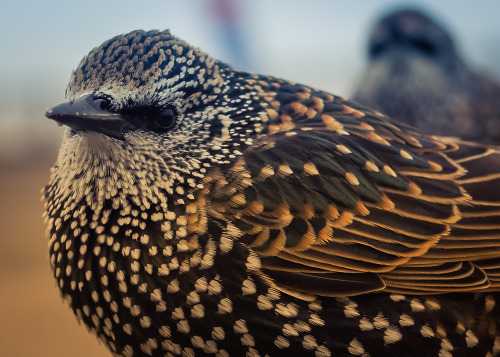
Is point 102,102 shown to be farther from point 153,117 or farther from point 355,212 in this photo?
point 355,212

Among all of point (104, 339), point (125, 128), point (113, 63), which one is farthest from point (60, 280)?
point (113, 63)

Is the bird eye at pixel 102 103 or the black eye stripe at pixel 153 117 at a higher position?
the bird eye at pixel 102 103

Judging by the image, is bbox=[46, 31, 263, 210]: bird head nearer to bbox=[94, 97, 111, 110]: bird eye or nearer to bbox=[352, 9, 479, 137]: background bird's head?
bbox=[94, 97, 111, 110]: bird eye

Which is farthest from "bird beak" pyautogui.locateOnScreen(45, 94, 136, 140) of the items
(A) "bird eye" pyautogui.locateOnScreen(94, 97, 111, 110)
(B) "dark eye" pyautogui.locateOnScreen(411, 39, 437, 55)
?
(B) "dark eye" pyautogui.locateOnScreen(411, 39, 437, 55)

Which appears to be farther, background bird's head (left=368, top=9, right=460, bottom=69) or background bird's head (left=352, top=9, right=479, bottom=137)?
background bird's head (left=368, top=9, right=460, bottom=69)

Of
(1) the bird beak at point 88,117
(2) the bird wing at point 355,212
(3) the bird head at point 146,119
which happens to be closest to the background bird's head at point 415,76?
(2) the bird wing at point 355,212

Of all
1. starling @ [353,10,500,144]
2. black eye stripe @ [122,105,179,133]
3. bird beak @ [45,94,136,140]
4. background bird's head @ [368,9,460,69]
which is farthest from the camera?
background bird's head @ [368,9,460,69]

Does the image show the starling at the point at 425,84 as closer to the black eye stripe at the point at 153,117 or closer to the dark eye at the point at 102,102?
the black eye stripe at the point at 153,117

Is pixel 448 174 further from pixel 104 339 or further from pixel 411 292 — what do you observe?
pixel 104 339
